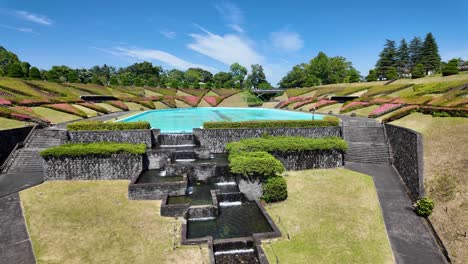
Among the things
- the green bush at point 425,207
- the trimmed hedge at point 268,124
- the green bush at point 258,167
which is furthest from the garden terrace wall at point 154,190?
the green bush at point 425,207

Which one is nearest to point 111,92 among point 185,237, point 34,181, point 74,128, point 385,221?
point 74,128

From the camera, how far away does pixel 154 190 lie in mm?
15672

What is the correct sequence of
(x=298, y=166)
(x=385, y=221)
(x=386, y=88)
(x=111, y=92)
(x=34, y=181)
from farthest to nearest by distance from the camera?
(x=111, y=92) → (x=386, y=88) → (x=298, y=166) → (x=34, y=181) → (x=385, y=221)

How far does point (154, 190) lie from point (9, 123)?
1639cm

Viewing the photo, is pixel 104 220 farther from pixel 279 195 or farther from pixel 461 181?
pixel 461 181

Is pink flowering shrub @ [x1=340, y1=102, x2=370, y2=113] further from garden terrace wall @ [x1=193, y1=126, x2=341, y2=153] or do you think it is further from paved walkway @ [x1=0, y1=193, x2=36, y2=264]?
paved walkway @ [x1=0, y1=193, x2=36, y2=264]

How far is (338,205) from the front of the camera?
14234 mm

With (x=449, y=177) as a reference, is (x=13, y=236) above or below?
below

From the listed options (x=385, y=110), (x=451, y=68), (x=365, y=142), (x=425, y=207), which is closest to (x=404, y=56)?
(x=451, y=68)

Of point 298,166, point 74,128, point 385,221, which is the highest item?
point 74,128

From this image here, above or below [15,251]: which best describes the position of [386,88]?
above

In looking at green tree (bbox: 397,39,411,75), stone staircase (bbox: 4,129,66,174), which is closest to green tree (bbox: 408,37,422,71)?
green tree (bbox: 397,39,411,75)

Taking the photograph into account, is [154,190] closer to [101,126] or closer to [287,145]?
[287,145]

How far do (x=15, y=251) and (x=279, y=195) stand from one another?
11940mm
